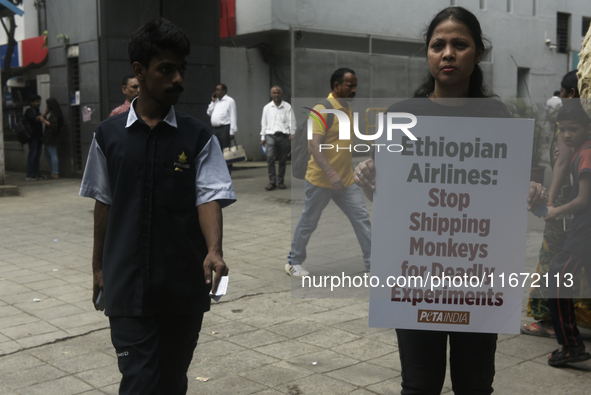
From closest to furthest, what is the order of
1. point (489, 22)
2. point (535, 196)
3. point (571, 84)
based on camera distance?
point (535, 196) → point (571, 84) → point (489, 22)

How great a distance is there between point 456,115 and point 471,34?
12.1 inches

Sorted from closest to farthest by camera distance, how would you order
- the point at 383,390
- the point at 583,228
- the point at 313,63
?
the point at 383,390, the point at 583,228, the point at 313,63

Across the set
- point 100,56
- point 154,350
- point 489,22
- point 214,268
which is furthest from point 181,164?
point 489,22

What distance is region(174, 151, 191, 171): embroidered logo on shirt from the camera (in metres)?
2.64

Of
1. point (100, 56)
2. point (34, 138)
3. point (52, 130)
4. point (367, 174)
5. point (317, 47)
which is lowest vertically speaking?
point (367, 174)

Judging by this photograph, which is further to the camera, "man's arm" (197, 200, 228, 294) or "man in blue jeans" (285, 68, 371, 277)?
"man in blue jeans" (285, 68, 371, 277)

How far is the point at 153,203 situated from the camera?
2.62 m

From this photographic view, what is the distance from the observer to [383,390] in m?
3.76

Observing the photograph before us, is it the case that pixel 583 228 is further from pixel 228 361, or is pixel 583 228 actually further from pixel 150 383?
pixel 150 383

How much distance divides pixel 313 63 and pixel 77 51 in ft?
19.9

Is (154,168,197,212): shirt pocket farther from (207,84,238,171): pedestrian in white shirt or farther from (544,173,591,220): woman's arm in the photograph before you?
(207,84,238,171): pedestrian in white shirt

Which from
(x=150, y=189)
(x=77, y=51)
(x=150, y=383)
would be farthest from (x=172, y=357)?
(x=77, y=51)

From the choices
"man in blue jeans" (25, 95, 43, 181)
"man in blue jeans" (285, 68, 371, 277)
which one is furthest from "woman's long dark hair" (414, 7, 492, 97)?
"man in blue jeans" (25, 95, 43, 181)

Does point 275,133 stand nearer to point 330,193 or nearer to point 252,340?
point 330,193
